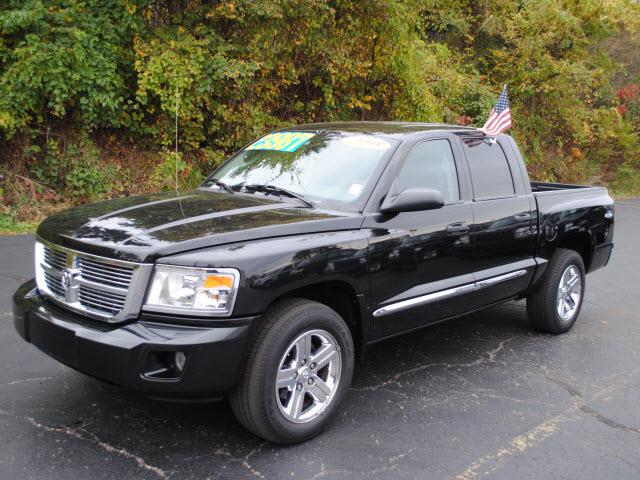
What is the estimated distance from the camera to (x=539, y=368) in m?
4.85

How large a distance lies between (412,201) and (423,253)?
43 cm

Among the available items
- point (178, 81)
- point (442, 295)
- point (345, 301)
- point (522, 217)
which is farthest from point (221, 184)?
point (178, 81)

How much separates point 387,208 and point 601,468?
6.05 feet

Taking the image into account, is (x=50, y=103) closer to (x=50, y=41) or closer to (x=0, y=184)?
(x=50, y=41)

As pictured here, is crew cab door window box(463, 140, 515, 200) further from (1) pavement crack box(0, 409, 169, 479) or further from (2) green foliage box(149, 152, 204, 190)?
(2) green foliage box(149, 152, 204, 190)

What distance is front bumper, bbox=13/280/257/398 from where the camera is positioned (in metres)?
3.02

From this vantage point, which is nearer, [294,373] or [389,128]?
[294,373]

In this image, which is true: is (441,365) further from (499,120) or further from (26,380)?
(26,380)

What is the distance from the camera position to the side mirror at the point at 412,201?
3.87 meters

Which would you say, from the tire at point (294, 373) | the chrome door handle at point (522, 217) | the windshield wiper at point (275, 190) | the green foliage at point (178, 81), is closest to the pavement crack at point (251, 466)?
the tire at point (294, 373)

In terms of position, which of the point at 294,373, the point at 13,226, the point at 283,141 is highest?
the point at 283,141

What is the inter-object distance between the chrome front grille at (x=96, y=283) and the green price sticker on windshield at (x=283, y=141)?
5.87 feet

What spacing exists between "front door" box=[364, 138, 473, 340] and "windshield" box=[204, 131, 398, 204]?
0.79 feet

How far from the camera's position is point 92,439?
3.44 m
